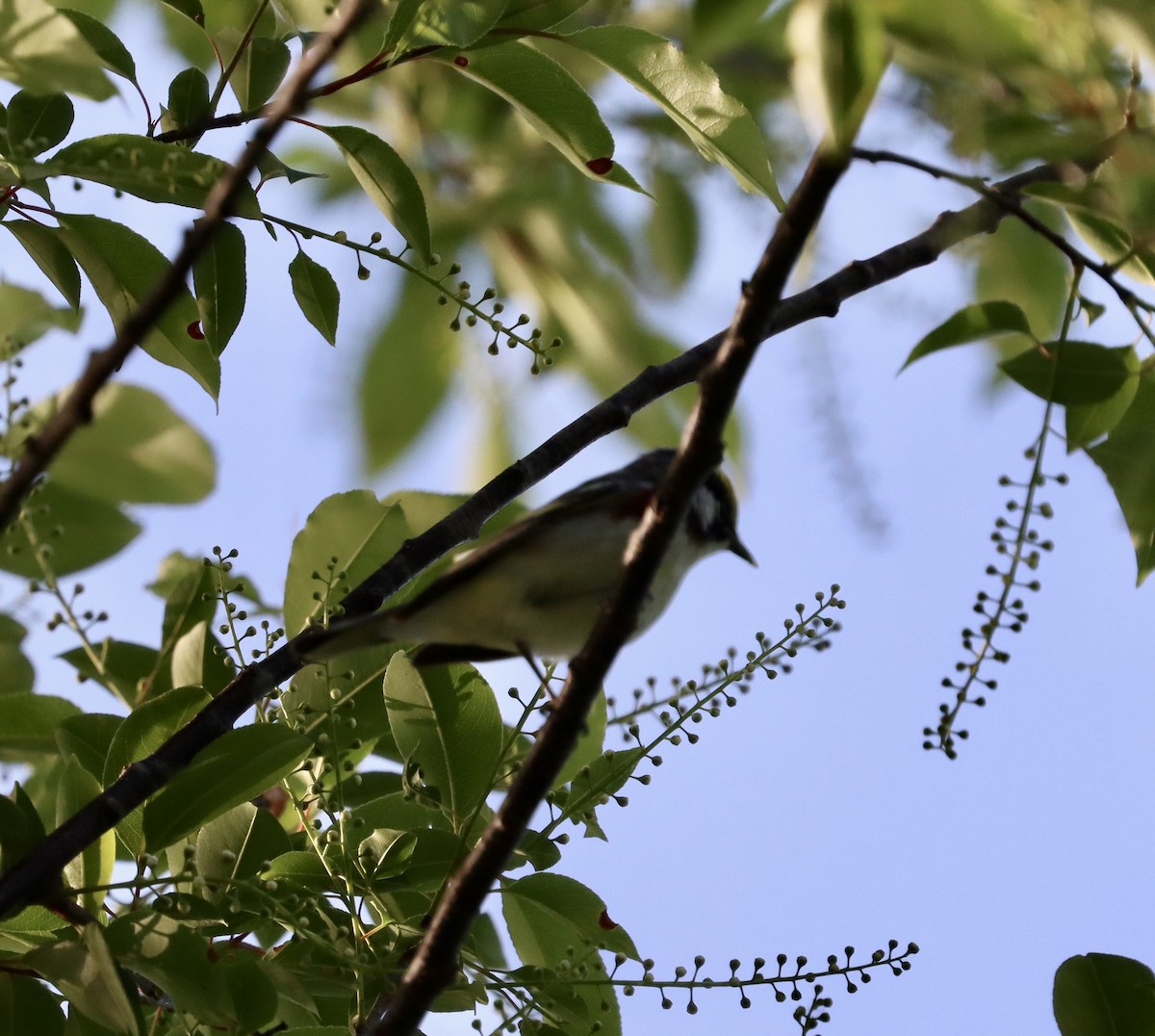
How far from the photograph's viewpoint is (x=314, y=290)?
221 cm

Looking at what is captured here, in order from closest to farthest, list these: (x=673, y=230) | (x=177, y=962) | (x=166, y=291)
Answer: (x=166, y=291)
(x=177, y=962)
(x=673, y=230)

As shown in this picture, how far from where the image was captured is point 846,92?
88 centimetres

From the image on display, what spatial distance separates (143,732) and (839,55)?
166cm

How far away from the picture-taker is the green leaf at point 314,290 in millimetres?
2209

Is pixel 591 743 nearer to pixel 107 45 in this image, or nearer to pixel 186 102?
pixel 186 102

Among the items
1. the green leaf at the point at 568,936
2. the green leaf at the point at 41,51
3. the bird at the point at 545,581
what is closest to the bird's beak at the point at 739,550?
the bird at the point at 545,581

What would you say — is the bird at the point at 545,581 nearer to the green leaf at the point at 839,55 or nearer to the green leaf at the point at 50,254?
the green leaf at the point at 50,254

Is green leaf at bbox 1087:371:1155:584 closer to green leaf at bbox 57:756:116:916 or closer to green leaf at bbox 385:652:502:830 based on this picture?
green leaf at bbox 385:652:502:830

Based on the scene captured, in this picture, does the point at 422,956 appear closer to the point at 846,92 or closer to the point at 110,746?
the point at 110,746

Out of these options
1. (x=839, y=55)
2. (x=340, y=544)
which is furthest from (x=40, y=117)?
(x=839, y=55)

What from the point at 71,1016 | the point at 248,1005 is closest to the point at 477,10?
the point at 248,1005

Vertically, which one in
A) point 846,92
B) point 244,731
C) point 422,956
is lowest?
point 422,956

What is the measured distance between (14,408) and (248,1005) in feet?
3.72

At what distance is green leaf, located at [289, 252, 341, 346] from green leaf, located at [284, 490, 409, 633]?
1.35 feet
